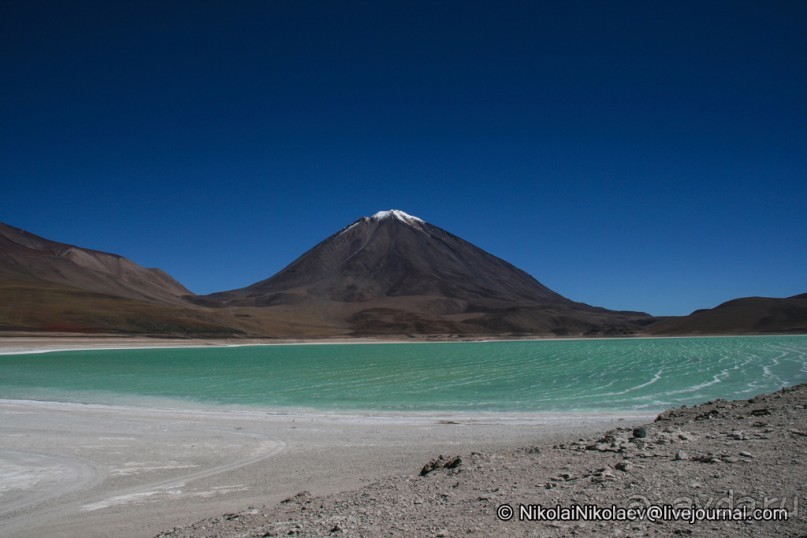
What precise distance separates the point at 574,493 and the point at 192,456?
799cm

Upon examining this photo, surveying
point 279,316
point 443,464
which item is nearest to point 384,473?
point 443,464

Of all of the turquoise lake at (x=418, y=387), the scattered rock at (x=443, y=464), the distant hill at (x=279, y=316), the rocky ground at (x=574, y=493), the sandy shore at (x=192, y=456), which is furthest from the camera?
the distant hill at (x=279, y=316)

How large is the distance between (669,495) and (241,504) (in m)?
5.38

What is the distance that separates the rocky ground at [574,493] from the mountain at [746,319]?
157640mm

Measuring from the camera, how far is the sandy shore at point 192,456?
7875 millimetres

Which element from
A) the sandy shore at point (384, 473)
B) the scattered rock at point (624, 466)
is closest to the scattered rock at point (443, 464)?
the sandy shore at point (384, 473)

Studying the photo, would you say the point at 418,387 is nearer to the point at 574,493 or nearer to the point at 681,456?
the point at 681,456

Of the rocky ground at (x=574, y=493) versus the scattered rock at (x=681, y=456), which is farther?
the scattered rock at (x=681, y=456)

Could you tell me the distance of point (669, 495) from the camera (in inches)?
234

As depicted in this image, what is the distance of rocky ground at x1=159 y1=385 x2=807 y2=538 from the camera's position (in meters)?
5.36

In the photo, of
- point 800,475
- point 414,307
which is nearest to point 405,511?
point 800,475

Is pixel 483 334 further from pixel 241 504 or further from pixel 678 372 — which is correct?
pixel 241 504

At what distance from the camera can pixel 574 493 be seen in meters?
6.16

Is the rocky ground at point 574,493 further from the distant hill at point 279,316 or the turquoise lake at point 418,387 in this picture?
the distant hill at point 279,316
